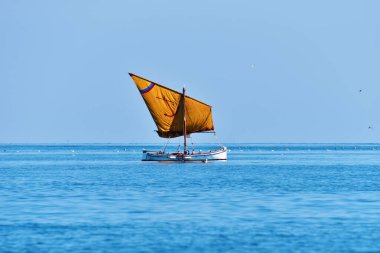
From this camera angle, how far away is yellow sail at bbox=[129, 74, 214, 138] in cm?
11662

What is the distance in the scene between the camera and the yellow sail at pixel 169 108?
11662 centimetres

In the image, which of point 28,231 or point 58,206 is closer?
point 28,231

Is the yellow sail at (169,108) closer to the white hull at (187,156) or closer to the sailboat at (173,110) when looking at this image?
the sailboat at (173,110)

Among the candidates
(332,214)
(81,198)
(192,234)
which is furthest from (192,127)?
(192,234)

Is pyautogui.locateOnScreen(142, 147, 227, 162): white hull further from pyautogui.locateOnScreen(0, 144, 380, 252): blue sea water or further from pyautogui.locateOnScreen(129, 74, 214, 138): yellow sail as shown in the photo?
pyautogui.locateOnScreen(0, 144, 380, 252): blue sea water

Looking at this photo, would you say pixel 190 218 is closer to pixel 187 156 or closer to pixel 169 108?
pixel 169 108

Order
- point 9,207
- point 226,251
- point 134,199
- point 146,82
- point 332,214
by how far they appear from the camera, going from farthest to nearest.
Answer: point 146,82, point 134,199, point 9,207, point 332,214, point 226,251

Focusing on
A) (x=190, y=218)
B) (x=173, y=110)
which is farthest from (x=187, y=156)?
(x=190, y=218)

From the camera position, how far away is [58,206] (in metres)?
50.6

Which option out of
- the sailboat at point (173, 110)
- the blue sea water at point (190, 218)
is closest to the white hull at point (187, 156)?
the sailboat at point (173, 110)

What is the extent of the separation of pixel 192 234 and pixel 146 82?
79540 mm

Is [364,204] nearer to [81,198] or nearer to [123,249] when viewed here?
[81,198]

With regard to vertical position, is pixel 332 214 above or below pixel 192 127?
below

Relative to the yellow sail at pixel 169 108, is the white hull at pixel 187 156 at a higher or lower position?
lower
